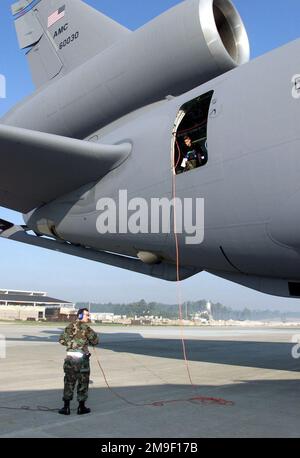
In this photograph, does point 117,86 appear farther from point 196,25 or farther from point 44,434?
point 44,434

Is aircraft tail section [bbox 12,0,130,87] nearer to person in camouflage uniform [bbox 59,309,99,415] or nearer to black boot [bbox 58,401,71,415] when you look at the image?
person in camouflage uniform [bbox 59,309,99,415]

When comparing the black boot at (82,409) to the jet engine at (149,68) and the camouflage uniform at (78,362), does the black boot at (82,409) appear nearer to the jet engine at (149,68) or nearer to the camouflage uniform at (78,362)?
the camouflage uniform at (78,362)

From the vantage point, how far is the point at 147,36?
31.5ft

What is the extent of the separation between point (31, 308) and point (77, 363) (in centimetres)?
8549

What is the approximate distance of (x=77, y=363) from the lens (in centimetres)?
659

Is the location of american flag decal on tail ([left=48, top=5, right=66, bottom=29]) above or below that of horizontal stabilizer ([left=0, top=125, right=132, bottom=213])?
above

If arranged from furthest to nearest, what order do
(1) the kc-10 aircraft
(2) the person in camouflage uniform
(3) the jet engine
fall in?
1. (3) the jet engine
2. (1) the kc-10 aircraft
3. (2) the person in camouflage uniform

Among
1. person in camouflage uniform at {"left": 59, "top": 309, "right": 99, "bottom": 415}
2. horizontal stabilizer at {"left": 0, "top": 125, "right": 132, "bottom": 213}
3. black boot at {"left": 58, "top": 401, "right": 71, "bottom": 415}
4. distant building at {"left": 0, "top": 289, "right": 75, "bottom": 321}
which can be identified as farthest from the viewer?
distant building at {"left": 0, "top": 289, "right": 75, "bottom": 321}

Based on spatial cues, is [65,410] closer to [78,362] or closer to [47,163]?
[78,362]

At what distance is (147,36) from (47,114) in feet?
11.4

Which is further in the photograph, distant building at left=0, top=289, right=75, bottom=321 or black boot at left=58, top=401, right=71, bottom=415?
distant building at left=0, top=289, right=75, bottom=321

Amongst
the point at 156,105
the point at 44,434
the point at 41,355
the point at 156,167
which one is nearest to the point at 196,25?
the point at 156,105
